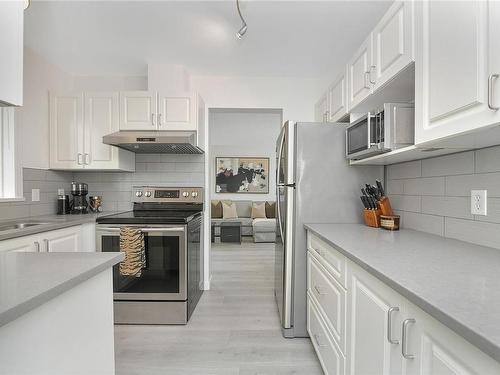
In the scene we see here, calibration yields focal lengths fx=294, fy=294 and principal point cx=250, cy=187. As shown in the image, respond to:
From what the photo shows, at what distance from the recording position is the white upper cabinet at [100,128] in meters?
2.86

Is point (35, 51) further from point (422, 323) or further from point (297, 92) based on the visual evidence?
point (422, 323)

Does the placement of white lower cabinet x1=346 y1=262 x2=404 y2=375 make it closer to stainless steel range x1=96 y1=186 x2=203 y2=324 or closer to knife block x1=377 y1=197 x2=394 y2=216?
knife block x1=377 y1=197 x2=394 y2=216

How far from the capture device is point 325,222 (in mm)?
2234

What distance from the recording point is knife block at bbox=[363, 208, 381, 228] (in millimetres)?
2016

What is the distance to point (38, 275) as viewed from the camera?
0.84 m

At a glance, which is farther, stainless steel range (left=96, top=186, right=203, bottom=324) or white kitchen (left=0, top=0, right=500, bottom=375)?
stainless steel range (left=96, top=186, right=203, bottom=324)

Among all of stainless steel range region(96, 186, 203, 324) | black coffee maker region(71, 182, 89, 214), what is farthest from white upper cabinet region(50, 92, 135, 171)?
stainless steel range region(96, 186, 203, 324)

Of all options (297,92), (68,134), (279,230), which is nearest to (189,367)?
(279,230)

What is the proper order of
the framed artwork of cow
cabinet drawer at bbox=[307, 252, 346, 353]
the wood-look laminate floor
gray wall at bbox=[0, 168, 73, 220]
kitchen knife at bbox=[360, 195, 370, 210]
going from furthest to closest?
the framed artwork of cow → gray wall at bbox=[0, 168, 73, 220] → kitchen knife at bbox=[360, 195, 370, 210] → the wood-look laminate floor → cabinet drawer at bbox=[307, 252, 346, 353]

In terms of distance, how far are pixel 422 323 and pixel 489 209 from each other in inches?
33.4

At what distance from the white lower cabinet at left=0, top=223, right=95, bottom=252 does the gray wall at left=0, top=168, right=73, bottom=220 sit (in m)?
0.53

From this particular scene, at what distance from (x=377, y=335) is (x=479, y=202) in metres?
0.83

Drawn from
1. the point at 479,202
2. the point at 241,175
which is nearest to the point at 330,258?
the point at 479,202

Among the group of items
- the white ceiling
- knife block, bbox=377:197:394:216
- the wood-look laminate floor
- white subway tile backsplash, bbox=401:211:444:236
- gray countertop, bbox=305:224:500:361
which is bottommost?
the wood-look laminate floor
